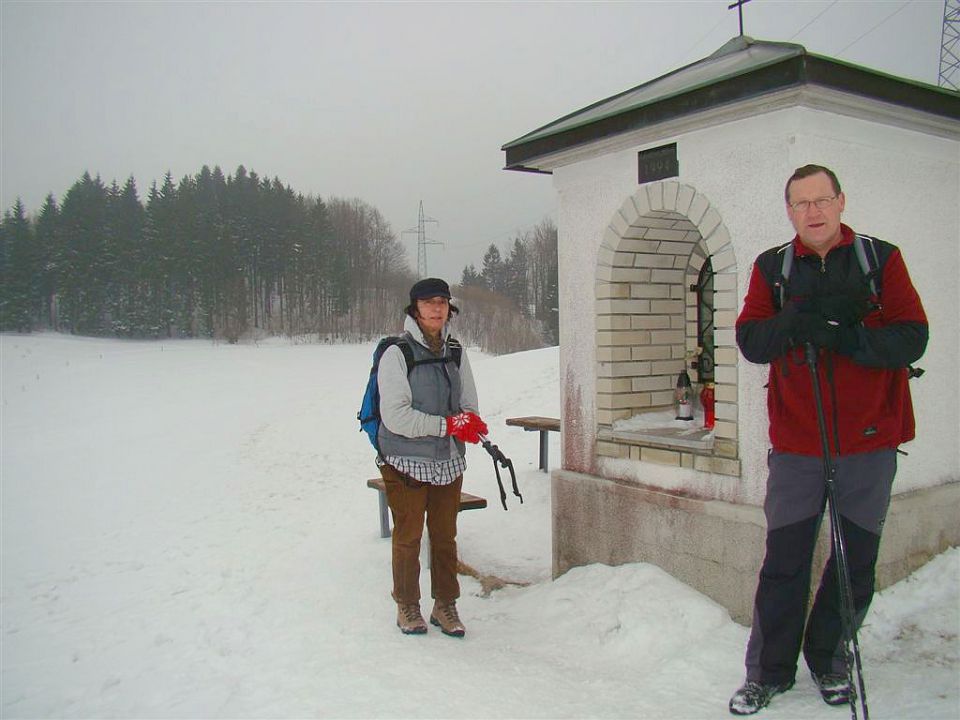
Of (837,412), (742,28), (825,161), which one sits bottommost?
(837,412)

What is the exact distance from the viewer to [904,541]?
4.16 m

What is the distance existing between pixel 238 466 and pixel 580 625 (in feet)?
25.1

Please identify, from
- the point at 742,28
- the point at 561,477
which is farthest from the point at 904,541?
the point at 742,28

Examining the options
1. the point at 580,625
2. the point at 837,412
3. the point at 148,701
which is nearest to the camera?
the point at 837,412

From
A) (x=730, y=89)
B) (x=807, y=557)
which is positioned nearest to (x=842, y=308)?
(x=807, y=557)

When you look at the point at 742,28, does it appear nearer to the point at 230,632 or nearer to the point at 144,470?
the point at 230,632

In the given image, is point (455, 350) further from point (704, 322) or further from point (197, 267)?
point (197, 267)

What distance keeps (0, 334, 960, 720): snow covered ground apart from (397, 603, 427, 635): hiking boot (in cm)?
8

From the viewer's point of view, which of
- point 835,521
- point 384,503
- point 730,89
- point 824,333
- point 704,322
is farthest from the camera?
point 384,503

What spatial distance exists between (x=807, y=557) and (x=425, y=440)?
81.6 inches

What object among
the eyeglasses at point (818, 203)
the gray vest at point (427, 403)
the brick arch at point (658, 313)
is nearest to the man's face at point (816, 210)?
the eyeglasses at point (818, 203)

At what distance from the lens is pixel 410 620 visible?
166 inches

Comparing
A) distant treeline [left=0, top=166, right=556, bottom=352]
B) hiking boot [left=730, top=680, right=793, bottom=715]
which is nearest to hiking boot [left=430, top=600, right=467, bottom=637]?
hiking boot [left=730, top=680, right=793, bottom=715]

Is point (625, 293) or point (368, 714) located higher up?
point (625, 293)
